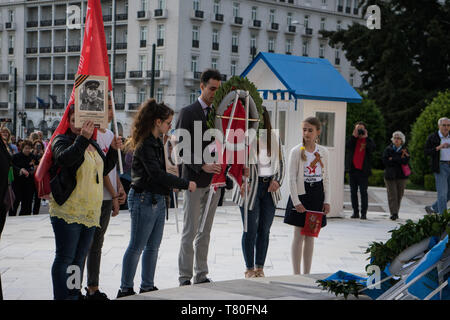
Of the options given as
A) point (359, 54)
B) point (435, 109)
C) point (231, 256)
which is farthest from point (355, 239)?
point (359, 54)

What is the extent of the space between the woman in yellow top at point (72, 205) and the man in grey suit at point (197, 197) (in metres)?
1.44

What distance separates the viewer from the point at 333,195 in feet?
45.6

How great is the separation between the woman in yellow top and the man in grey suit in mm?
1438

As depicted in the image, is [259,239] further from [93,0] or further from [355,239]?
[355,239]

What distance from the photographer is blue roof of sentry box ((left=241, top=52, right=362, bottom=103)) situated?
13.1 metres

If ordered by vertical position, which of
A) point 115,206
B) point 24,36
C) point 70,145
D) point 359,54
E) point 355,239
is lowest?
point 355,239

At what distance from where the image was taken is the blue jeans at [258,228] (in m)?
7.24

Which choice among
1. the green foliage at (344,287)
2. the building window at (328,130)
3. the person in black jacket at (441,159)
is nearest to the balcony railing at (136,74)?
the building window at (328,130)

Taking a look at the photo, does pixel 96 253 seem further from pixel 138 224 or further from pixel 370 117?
pixel 370 117

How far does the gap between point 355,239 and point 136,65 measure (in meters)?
53.3

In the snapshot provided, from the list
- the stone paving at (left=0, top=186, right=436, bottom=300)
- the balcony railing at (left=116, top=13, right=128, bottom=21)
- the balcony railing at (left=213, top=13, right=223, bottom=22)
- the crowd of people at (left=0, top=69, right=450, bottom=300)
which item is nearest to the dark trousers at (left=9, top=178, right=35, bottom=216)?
the stone paving at (left=0, top=186, right=436, bottom=300)

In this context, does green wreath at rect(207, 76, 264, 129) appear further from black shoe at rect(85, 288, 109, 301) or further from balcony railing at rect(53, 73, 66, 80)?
balcony railing at rect(53, 73, 66, 80)

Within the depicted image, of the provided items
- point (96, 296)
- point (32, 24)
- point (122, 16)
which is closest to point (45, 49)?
point (32, 24)

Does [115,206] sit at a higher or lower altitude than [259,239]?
higher
